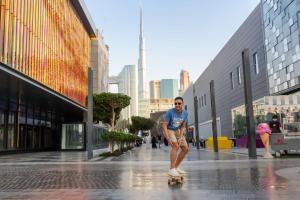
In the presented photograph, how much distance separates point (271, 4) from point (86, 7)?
25.8 metres

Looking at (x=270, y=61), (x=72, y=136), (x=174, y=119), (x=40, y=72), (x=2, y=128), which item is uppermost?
(x=270, y=61)

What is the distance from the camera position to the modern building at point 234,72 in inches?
1847

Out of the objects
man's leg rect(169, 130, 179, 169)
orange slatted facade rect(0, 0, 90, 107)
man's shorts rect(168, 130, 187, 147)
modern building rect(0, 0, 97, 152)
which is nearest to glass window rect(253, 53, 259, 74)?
modern building rect(0, 0, 97, 152)

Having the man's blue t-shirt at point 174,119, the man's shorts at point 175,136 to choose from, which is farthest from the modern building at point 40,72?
the man's shorts at point 175,136

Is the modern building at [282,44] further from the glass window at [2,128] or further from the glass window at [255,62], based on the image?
the glass window at [2,128]

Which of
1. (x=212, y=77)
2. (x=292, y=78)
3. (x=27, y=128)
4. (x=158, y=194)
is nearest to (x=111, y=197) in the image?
(x=158, y=194)

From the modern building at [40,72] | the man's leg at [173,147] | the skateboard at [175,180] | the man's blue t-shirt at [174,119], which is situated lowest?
the skateboard at [175,180]

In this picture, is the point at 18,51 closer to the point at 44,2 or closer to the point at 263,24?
the point at 44,2

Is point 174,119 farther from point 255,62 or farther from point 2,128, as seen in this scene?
point 255,62

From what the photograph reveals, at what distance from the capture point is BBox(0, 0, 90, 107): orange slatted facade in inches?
963

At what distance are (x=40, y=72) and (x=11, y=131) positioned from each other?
6.50 m

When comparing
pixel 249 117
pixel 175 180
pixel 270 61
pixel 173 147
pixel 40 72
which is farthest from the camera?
pixel 270 61

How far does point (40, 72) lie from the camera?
102 ft

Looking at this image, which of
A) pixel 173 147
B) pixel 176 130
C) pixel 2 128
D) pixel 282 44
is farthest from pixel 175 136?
pixel 282 44
